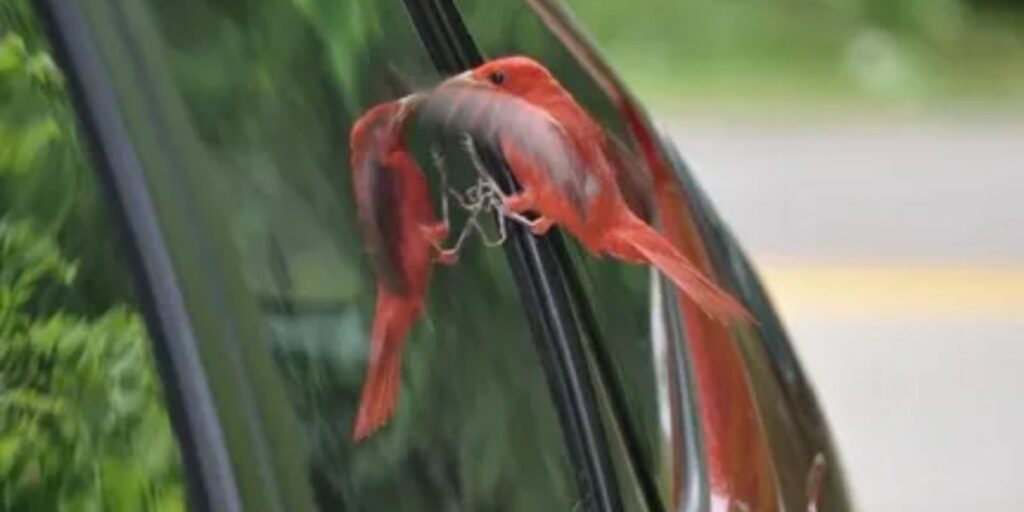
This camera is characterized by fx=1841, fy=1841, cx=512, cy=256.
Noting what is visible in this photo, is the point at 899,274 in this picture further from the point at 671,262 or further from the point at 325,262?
the point at 325,262

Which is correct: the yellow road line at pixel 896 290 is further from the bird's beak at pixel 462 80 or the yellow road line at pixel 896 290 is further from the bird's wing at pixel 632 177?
the bird's beak at pixel 462 80

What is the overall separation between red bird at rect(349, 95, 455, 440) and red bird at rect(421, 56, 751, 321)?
34 millimetres

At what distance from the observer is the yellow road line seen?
188 cm

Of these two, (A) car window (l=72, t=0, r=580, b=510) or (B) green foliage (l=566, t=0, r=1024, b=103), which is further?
(B) green foliage (l=566, t=0, r=1024, b=103)

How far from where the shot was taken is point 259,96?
23.6 inches

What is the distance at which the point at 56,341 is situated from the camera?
0.57m

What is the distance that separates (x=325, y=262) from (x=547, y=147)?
13 centimetres

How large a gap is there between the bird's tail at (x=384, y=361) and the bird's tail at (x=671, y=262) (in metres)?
0.12

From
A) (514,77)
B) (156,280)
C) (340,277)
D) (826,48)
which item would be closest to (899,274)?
(826,48)

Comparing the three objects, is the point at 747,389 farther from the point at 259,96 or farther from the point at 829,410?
the point at 829,410

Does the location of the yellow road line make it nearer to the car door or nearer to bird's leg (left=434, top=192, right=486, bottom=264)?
the car door

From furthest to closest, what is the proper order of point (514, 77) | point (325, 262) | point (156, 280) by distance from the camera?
point (514, 77)
point (325, 262)
point (156, 280)

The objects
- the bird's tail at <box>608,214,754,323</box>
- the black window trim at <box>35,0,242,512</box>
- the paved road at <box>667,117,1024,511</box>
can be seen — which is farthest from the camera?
the paved road at <box>667,117,1024,511</box>

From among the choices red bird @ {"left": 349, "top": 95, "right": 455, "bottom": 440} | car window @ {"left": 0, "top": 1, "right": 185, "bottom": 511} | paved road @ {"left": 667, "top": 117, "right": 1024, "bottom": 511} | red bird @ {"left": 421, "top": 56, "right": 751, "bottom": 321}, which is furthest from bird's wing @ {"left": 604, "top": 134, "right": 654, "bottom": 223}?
paved road @ {"left": 667, "top": 117, "right": 1024, "bottom": 511}
